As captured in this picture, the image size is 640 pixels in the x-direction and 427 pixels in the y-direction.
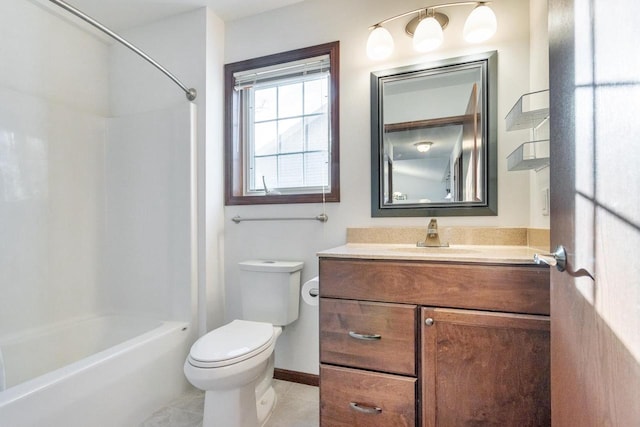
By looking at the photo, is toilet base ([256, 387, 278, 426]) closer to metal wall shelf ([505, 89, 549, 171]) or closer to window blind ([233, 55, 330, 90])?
metal wall shelf ([505, 89, 549, 171])

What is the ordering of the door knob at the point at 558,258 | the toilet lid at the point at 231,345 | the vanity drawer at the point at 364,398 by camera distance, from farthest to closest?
the toilet lid at the point at 231,345, the vanity drawer at the point at 364,398, the door knob at the point at 558,258

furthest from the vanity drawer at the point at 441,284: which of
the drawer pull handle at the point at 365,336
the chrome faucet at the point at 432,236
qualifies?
the chrome faucet at the point at 432,236

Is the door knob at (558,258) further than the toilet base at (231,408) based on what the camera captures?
No

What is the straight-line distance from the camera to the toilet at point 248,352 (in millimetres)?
1280

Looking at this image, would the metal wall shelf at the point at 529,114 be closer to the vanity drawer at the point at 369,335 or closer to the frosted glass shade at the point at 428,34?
the frosted glass shade at the point at 428,34

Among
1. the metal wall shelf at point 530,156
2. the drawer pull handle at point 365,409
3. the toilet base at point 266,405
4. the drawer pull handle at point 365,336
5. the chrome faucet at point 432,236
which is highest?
the metal wall shelf at point 530,156

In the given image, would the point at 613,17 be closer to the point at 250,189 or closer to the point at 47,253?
the point at 250,189

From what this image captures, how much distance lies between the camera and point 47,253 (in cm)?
190

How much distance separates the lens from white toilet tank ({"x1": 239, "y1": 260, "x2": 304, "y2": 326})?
178cm

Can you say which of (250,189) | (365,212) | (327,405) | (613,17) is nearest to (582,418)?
(613,17)

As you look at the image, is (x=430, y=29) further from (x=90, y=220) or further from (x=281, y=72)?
(x=90, y=220)

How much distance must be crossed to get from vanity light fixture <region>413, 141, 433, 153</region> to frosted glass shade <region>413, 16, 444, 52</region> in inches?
19.5

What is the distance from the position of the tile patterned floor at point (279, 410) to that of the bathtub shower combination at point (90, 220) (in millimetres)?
74

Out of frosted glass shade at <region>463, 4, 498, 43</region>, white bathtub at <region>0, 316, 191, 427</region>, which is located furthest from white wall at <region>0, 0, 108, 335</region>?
frosted glass shade at <region>463, 4, 498, 43</region>
